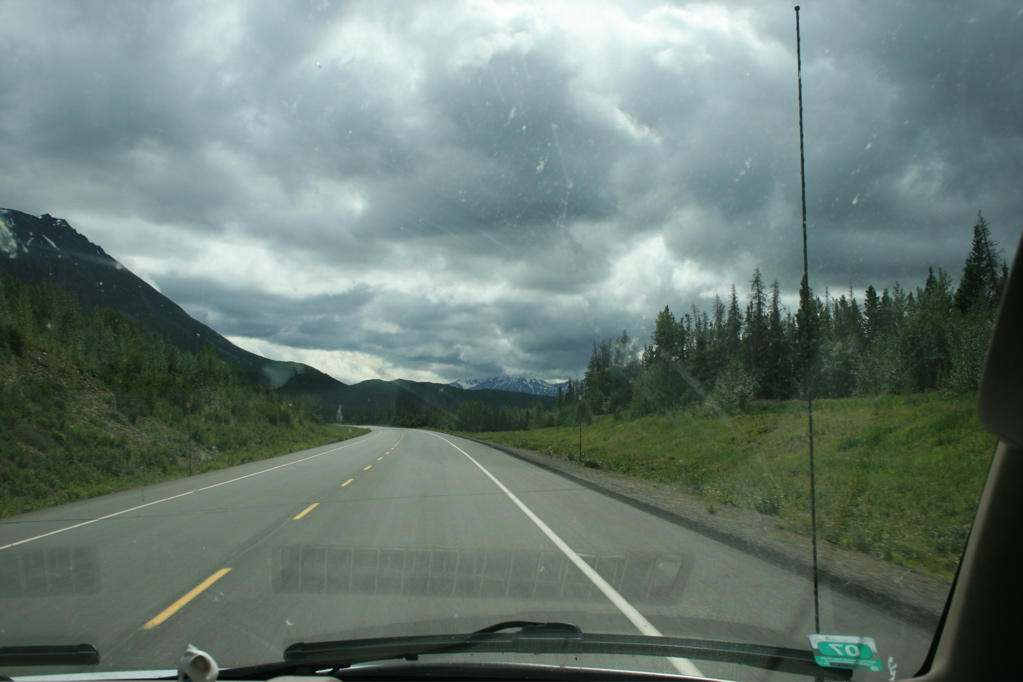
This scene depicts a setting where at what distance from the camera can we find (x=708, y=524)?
9.74m

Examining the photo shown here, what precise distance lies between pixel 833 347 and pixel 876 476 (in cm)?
1520

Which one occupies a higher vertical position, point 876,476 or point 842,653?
point 876,476

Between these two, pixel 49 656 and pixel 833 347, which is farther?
pixel 833 347

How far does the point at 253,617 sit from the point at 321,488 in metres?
11.3

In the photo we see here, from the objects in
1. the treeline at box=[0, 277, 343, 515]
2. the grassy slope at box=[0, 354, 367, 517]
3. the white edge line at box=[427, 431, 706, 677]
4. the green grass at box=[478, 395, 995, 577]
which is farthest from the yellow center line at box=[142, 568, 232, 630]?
the treeline at box=[0, 277, 343, 515]

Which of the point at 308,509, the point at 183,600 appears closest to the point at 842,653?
the point at 183,600

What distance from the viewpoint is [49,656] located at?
4035 mm

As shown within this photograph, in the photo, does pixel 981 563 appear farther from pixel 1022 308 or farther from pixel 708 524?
pixel 708 524

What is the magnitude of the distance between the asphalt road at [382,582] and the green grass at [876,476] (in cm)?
217

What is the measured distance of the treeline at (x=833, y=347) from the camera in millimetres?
5727

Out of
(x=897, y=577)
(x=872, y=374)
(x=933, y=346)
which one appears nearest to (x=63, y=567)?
(x=897, y=577)

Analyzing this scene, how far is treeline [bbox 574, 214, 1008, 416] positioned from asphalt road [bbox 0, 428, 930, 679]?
2.22 metres

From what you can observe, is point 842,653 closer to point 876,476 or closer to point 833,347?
point 876,476

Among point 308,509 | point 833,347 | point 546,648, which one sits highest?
point 833,347
